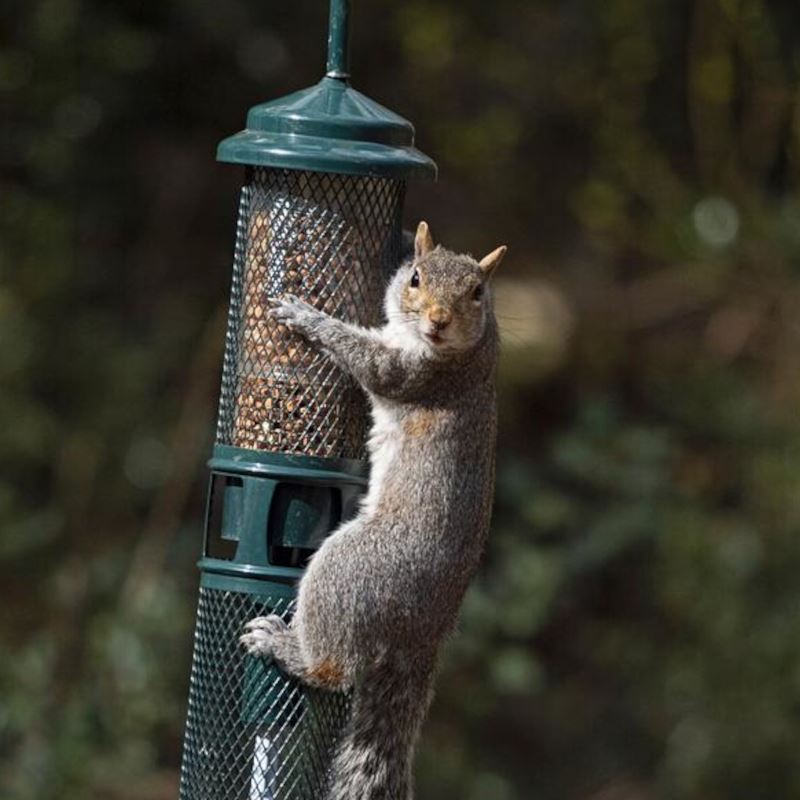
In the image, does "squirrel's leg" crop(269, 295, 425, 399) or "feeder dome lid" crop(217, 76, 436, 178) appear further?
"squirrel's leg" crop(269, 295, 425, 399)

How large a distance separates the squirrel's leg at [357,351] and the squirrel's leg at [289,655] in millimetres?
474

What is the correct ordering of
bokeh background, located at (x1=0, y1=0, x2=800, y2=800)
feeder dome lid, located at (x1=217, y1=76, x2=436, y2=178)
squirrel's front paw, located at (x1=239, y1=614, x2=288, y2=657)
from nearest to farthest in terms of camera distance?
feeder dome lid, located at (x1=217, y1=76, x2=436, y2=178), squirrel's front paw, located at (x1=239, y1=614, x2=288, y2=657), bokeh background, located at (x1=0, y1=0, x2=800, y2=800)

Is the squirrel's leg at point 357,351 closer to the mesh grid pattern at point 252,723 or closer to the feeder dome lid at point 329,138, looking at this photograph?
the feeder dome lid at point 329,138

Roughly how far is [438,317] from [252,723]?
81 centimetres

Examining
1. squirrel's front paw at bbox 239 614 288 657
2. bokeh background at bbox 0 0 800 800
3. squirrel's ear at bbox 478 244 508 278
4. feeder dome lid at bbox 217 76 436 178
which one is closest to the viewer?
feeder dome lid at bbox 217 76 436 178

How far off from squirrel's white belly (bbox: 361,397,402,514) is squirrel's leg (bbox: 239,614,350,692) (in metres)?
0.28

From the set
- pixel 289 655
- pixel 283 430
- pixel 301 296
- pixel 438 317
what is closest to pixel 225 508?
pixel 283 430

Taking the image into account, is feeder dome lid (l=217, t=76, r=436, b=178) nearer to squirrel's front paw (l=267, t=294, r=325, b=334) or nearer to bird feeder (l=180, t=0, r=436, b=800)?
bird feeder (l=180, t=0, r=436, b=800)

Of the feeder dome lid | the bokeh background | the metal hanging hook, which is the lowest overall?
the bokeh background

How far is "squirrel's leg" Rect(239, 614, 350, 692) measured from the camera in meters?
3.71

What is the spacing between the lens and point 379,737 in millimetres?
3717

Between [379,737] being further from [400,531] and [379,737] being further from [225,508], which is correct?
[225,508]

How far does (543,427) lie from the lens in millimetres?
8586

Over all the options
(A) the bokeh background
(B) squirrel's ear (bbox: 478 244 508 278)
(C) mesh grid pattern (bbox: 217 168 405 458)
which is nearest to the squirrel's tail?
(C) mesh grid pattern (bbox: 217 168 405 458)
